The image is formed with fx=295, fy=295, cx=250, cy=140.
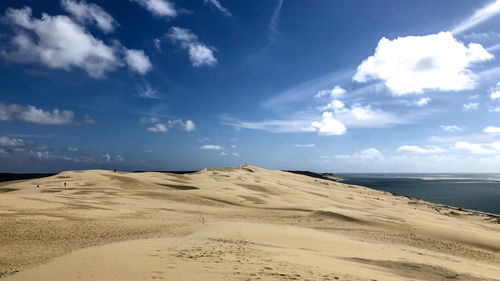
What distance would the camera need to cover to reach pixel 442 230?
17984 mm

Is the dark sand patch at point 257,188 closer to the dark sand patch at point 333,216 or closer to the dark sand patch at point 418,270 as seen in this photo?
the dark sand patch at point 333,216

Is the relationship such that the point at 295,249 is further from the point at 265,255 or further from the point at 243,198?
the point at 243,198

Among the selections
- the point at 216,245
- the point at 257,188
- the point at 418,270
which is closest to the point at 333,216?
the point at 418,270

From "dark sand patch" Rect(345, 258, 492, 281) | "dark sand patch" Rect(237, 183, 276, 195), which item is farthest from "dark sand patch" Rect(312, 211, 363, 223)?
"dark sand patch" Rect(237, 183, 276, 195)

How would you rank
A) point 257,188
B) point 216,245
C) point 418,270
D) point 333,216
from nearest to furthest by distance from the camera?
1. point 418,270
2. point 216,245
3. point 333,216
4. point 257,188

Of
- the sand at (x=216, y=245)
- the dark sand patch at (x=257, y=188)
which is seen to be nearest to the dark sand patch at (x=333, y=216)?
the sand at (x=216, y=245)

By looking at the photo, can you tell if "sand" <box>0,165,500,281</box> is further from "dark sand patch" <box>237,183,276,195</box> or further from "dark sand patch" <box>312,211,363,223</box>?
"dark sand patch" <box>237,183,276,195</box>

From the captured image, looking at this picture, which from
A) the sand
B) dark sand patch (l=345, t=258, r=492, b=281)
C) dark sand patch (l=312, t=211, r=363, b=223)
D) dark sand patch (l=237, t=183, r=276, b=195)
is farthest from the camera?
dark sand patch (l=237, t=183, r=276, b=195)

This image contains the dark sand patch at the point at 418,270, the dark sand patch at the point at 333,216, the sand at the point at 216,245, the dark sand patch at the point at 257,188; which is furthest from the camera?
A: the dark sand patch at the point at 257,188

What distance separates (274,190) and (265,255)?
26028 mm

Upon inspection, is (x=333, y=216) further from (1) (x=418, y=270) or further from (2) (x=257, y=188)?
(2) (x=257, y=188)

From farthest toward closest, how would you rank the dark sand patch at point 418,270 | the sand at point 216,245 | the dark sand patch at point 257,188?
the dark sand patch at point 257,188 < the dark sand patch at point 418,270 < the sand at point 216,245

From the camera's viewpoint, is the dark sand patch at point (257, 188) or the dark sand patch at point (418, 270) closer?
the dark sand patch at point (418, 270)

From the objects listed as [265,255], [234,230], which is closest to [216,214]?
[234,230]
